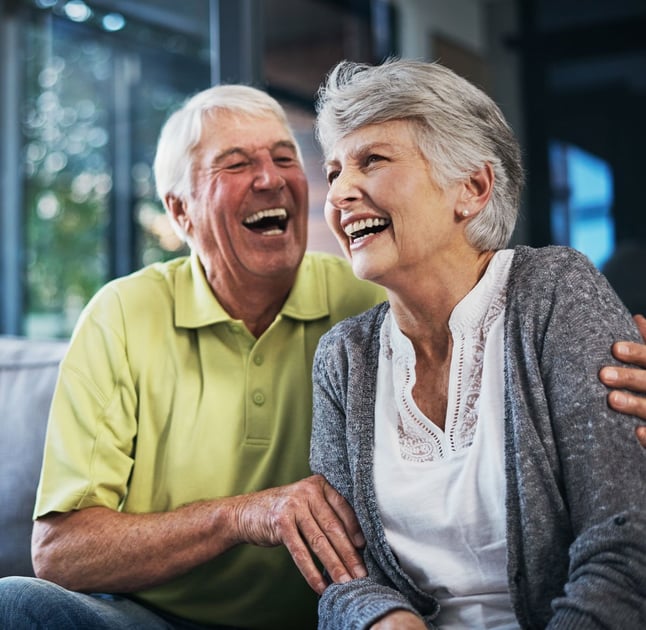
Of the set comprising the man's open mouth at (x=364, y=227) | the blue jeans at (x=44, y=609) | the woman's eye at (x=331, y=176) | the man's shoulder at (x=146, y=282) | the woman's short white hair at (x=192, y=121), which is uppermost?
the woman's short white hair at (x=192, y=121)

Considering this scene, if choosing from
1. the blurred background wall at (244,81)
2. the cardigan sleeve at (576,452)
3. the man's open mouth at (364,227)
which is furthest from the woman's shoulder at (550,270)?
the blurred background wall at (244,81)

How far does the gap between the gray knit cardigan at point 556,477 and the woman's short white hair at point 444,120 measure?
8cm

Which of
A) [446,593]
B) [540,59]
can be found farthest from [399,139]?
[540,59]

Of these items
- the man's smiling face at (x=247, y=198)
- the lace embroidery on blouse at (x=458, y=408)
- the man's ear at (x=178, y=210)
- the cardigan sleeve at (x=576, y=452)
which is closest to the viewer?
the cardigan sleeve at (x=576, y=452)

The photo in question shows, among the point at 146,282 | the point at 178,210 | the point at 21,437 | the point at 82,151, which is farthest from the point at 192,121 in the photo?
the point at 82,151

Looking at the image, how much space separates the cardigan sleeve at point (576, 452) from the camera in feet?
3.94

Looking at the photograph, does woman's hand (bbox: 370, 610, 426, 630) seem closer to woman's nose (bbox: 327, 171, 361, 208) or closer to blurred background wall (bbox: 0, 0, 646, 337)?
woman's nose (bbox: 327, 171, 361, 208)

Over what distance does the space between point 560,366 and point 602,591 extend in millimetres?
306

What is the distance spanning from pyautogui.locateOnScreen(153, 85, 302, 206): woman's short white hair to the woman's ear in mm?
592

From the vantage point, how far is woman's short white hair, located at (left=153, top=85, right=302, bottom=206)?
75.6 inches

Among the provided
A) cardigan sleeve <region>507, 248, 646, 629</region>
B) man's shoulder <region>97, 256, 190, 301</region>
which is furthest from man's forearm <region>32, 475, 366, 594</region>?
man's shoulder <region>97, 256, 190, 301</region>

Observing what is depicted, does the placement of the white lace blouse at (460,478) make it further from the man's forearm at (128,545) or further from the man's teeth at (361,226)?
the man's forearm at (128,545)

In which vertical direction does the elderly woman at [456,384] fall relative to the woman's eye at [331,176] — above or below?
below

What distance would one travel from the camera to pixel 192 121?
193cm
